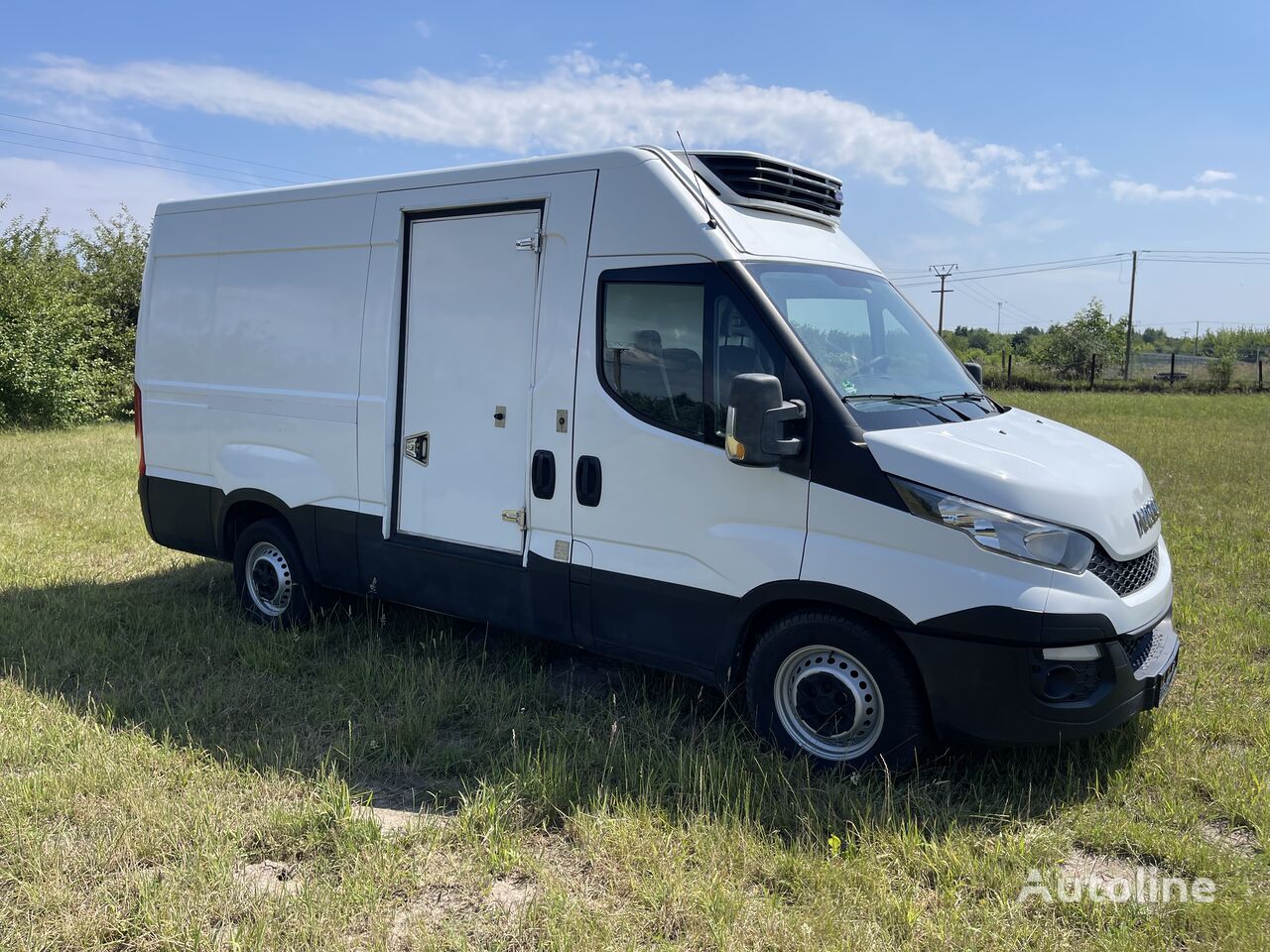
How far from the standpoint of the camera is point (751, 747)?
4195 millimetres

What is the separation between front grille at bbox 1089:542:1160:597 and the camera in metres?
3.75

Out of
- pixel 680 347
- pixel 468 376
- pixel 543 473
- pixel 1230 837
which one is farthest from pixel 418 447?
pixel 1230 837

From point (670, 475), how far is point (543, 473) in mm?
736

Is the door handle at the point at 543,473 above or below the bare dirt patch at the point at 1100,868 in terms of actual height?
above

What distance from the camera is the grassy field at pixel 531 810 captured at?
121 inches

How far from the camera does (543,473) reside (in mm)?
4738

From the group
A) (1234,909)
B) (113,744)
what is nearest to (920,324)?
(1234,909)

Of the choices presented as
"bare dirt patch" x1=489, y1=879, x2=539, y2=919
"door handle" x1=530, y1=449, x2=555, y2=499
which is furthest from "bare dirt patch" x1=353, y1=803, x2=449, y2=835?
"door handle" x1=530, y1=449, x2=555, y2=499

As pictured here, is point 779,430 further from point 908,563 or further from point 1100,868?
point 1100,868

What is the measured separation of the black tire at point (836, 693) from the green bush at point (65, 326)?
19702 millimetres

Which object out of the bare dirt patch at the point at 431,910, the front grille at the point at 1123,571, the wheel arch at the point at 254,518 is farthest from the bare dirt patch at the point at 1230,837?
the wheel arch at the point at 254,518


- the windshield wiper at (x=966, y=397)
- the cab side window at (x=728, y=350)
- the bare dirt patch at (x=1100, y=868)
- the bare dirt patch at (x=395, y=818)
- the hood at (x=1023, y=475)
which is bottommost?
the bare dirt patch at (x=395, y=818)

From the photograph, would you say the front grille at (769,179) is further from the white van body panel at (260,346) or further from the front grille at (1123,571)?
the front grille at (1123,571)

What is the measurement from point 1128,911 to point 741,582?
1.81 m
